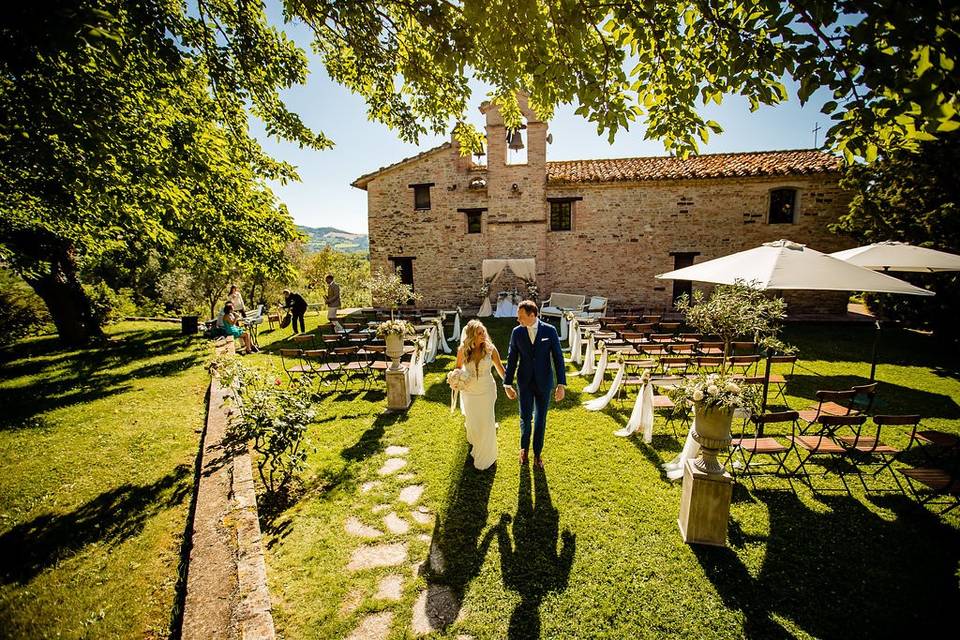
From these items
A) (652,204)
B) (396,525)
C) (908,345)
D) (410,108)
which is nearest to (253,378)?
(396,525)

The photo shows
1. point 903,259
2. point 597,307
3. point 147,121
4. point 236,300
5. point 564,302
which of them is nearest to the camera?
point 147,121

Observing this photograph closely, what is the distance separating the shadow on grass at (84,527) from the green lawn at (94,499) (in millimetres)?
12

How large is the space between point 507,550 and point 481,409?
159 cm

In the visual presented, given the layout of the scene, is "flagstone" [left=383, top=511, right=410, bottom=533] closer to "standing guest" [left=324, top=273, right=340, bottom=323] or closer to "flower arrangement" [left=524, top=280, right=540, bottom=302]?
"standing guest" [left=324, top=273, right=340, bottom=323]

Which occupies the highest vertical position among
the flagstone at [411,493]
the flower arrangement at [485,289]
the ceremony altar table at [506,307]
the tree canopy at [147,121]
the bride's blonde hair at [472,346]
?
the tree canopy at [147,121]

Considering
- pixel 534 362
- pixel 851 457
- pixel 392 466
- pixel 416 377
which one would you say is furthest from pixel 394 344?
pixel 851 457

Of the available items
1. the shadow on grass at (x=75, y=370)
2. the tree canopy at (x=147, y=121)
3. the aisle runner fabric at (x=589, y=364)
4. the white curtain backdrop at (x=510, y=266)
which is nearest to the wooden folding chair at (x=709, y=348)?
the aisle runner fabric at (x=589, y=364)

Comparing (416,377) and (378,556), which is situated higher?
(416,377)

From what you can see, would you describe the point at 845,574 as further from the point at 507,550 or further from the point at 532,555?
the point at 507,550

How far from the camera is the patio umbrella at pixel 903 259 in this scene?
22.3 ft

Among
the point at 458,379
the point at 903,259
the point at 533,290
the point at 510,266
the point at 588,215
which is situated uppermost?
the point at 588,215

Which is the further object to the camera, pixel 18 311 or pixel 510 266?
pixel 510 266

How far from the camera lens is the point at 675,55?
143 inches

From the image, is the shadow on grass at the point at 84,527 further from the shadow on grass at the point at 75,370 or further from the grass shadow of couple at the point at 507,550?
the shadow on grass at the point at 75,370
